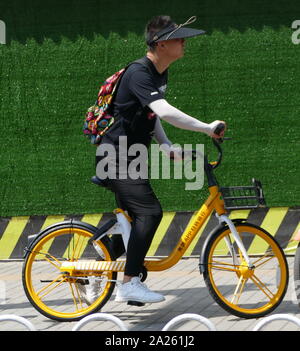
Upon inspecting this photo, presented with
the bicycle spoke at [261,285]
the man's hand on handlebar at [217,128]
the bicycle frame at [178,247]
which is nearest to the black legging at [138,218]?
the bicycle frame at [178,247]

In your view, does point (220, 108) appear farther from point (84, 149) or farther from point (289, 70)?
point (84, 149)

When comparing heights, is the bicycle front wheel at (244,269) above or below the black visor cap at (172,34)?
below

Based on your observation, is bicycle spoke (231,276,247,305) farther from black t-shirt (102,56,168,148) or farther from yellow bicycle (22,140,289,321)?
black t-shirt (102,56,168,148)

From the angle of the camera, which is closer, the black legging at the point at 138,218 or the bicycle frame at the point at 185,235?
the black legging at the point at 138,218

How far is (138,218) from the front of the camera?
7055mm

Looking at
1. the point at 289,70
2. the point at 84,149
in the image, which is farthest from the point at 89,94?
the point at 289,70

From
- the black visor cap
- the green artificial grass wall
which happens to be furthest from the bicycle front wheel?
the green artificial grass wall

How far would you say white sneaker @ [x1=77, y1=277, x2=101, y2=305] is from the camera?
720cm

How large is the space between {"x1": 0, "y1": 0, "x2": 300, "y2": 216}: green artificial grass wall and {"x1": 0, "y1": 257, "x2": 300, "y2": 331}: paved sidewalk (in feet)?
3.71

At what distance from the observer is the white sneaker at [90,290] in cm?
720

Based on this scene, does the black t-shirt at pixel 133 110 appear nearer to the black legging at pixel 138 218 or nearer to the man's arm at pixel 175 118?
the man's arm at pixel 175 118

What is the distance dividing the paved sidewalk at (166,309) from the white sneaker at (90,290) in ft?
0.73

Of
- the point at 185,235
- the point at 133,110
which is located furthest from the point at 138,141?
the point at 185,235

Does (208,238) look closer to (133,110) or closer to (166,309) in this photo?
(166,309)
